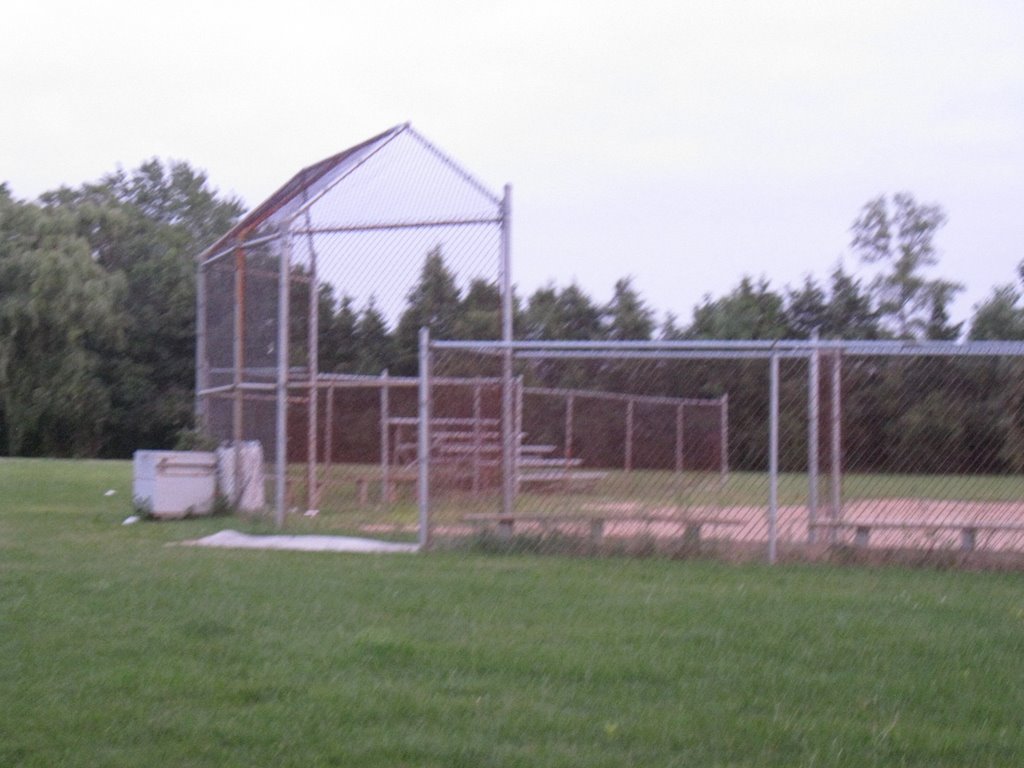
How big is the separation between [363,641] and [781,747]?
7.71 feet

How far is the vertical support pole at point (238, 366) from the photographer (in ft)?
47.4

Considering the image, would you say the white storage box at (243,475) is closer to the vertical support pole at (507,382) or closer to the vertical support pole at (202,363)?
the vertical support pole at (202,363)

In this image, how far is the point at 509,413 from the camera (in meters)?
11.4

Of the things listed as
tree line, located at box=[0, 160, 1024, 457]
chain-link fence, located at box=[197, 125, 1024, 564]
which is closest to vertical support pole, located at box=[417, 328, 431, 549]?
chain-link fence, located at box=[197, 125, 1024, 564]

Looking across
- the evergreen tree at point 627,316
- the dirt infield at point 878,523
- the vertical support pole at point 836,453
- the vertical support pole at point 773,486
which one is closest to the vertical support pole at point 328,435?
the dirt infield at point 878,523

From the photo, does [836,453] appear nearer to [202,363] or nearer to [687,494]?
[687,494]

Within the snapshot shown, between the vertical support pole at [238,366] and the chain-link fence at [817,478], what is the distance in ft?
9.72

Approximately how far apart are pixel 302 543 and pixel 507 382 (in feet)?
7.51

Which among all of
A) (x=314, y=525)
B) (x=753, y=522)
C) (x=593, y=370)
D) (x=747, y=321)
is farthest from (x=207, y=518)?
(x=747, y=321)

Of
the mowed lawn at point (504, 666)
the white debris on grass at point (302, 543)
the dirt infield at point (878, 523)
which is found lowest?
the mowed lawn at point (504, 666)

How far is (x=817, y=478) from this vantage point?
10734mm

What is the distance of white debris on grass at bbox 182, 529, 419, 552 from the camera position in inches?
437

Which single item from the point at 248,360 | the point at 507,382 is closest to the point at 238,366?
the point at 248,360

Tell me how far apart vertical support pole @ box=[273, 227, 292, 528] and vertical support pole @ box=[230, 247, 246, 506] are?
96 cm
